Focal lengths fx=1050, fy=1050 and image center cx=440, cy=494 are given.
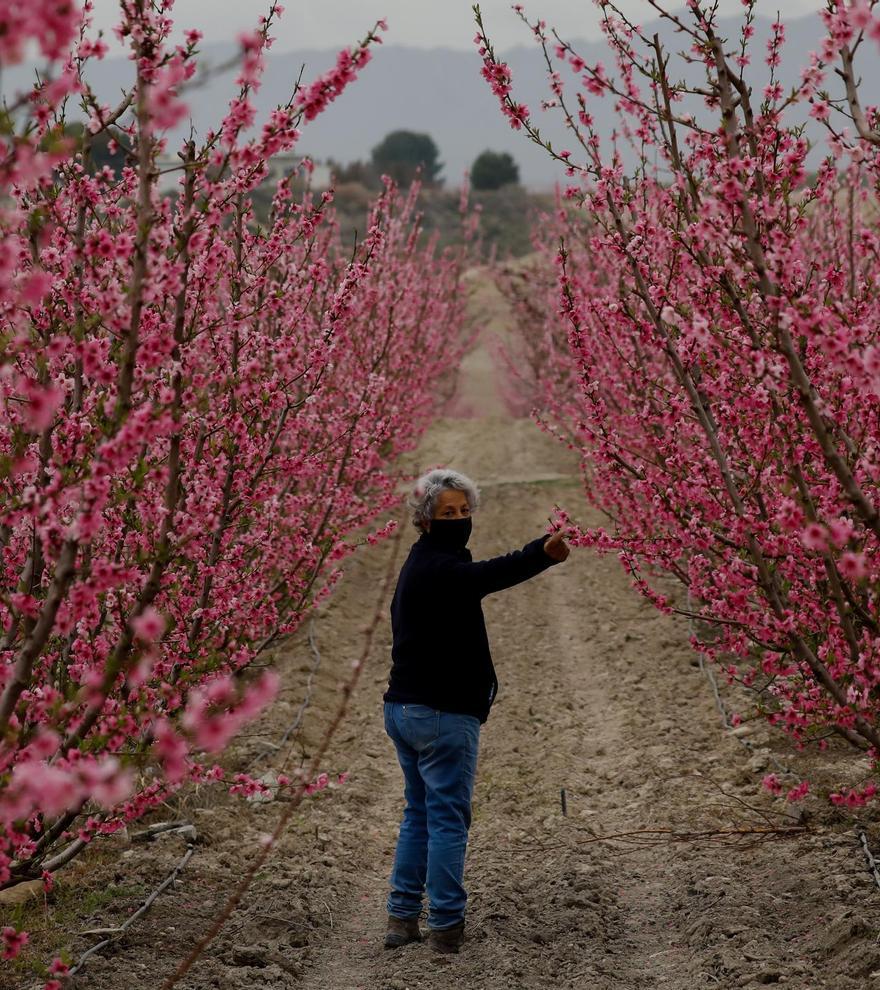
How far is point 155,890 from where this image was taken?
4.82 m

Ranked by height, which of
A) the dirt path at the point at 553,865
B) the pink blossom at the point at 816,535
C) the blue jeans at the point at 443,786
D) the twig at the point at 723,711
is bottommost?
the dirt path at the point at 553,865

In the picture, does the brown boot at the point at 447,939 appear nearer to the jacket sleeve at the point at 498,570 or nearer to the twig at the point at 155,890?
the twig at the point at 155,890

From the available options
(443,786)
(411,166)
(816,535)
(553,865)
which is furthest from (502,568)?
(411,166)

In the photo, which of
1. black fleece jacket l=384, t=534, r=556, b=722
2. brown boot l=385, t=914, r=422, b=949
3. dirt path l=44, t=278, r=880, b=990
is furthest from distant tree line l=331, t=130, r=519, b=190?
brown boot l=385, t=914, r=422, b=949

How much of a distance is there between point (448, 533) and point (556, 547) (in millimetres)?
549

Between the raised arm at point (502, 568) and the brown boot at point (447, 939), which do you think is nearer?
the raised arm at point (502, 568)

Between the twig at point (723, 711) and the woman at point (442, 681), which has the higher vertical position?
the woman at point (442, 681)

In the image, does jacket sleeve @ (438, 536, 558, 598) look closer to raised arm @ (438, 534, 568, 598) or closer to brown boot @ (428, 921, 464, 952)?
raised arm @ (438, 534, 568, 598)

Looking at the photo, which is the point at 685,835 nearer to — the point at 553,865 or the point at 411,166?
the point at 553,865

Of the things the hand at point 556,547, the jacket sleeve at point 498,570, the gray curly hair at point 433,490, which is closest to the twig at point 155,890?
the jacket sleeve at point 498,570

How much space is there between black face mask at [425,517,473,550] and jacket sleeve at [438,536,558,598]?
14 cm

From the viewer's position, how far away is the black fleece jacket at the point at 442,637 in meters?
4.24

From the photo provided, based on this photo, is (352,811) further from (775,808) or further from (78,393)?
(78,393)

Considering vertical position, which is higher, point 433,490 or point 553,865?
point 433,490
